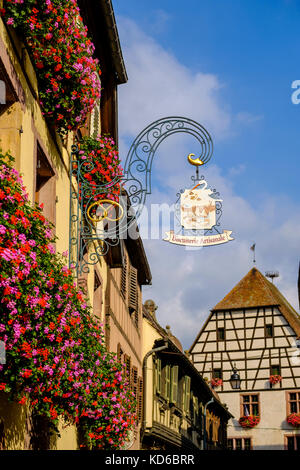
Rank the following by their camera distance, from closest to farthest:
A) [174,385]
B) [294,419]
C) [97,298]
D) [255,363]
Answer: [97,298]
[174,385]
[294,419]
[255,363]

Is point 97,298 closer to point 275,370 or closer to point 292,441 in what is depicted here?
point 292,441

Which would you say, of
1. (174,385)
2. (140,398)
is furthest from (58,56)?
(174,385)

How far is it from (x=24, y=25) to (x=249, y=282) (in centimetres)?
Answer: 3858

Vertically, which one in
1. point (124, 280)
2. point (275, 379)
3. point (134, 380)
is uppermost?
point (275, 379)

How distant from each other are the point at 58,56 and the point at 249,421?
3391cm

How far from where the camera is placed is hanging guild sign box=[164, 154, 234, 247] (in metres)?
9.88

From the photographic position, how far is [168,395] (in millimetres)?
22609

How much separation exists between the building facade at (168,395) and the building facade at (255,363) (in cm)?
1004

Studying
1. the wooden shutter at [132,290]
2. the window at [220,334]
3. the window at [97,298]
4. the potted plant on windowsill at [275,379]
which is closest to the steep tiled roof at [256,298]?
the window at [220,334]

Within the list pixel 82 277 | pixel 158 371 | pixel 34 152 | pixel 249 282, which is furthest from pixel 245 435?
pixel 34 152

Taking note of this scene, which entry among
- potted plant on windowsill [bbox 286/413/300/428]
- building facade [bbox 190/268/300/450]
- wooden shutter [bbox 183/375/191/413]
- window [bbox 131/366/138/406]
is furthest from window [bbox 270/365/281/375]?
window [bbox 131/366/138/406]

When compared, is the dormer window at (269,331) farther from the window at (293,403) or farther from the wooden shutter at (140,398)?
the wooden shutter at (140,398)

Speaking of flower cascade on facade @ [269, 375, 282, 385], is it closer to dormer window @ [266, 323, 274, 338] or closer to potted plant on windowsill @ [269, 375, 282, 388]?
potted plant on windowsill @ [269, 375, 282, 388]

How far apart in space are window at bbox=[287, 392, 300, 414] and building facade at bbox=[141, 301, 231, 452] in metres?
10.5
